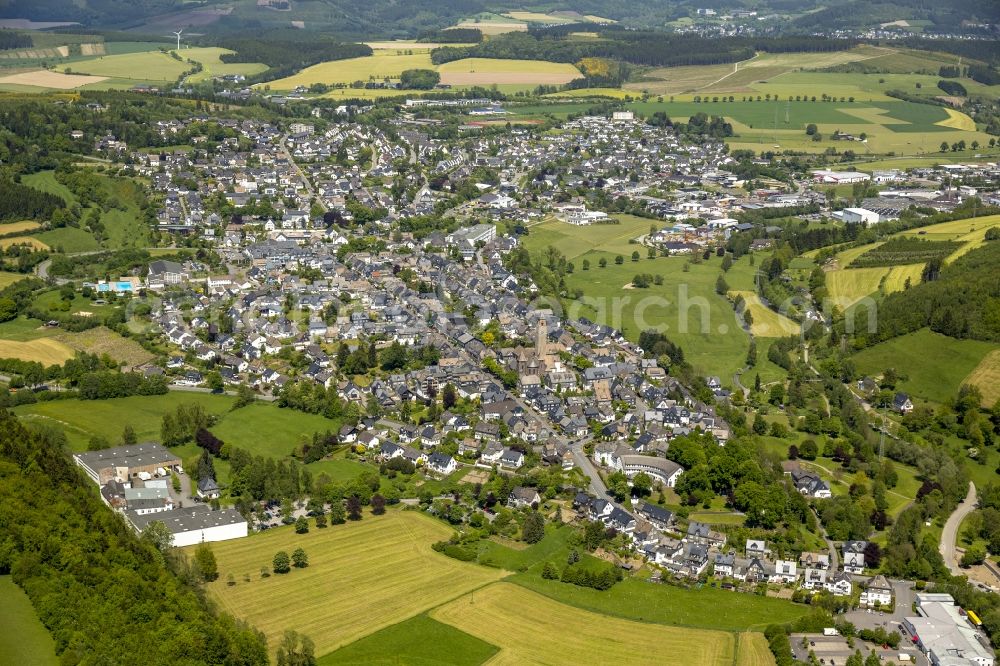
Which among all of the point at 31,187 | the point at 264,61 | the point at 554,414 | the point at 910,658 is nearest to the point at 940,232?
the point at 554,414

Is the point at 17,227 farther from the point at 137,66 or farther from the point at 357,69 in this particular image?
the point at 357,69

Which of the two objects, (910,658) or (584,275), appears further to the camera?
(584,275)

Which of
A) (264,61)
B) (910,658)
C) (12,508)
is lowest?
(910,658)

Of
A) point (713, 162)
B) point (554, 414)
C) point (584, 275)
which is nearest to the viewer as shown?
→ point (554, 414)

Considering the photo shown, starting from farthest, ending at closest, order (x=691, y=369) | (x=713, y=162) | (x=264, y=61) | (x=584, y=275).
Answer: (x=264, y=61)
(x=713, y=162)
(x=584, y=275)
(x=691, y=369)

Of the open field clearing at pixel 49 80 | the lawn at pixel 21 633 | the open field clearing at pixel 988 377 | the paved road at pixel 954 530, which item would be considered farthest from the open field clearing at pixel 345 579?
the open field clearing at pixel 49 80

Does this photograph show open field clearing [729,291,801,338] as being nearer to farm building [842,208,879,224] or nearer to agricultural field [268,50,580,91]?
farm building [842,208,879,224]

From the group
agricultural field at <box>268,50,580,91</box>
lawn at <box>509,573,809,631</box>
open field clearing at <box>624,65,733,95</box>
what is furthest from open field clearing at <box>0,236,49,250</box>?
open field clearing at <box>624,65,733,95</box>

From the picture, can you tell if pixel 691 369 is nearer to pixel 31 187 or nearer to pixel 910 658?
pixel 910 658
